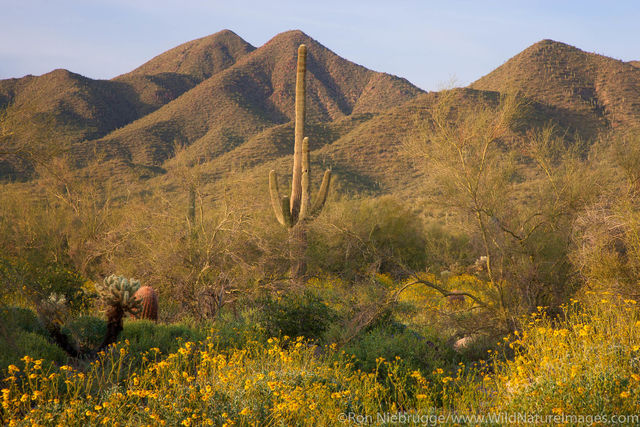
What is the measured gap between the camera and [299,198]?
42.9ft

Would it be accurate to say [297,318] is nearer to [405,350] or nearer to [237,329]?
[237,329]

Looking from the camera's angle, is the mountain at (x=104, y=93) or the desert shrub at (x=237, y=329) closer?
the desert shrub at (x=237, y=329)

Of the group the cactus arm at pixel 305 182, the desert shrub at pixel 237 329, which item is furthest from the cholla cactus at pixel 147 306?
the cactus arm at pixel 305 182

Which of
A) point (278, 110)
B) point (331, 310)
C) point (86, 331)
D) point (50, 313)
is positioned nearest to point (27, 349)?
point (50, 313)

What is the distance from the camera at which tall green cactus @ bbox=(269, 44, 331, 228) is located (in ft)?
41.1

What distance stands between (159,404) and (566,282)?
250 inches

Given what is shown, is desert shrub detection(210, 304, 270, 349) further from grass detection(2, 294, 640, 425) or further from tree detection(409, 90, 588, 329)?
tree detection(409, 90, 588, 329)

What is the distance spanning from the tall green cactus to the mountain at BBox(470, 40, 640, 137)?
82.1 feet

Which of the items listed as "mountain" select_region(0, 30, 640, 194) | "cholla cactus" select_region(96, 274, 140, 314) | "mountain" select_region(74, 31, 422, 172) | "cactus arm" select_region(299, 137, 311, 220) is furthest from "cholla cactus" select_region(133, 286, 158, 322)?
"mountain" select_region(74, 31, 422, 172)

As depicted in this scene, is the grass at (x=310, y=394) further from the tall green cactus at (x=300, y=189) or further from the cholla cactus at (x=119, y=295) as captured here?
the tall green cactus at (x=300, y=189)

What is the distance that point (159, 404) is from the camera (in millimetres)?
4215

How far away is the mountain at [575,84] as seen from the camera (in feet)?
119

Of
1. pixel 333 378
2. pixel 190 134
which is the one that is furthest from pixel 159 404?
pixel 190 134

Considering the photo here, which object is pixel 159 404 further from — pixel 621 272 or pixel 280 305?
pixel 621 272
